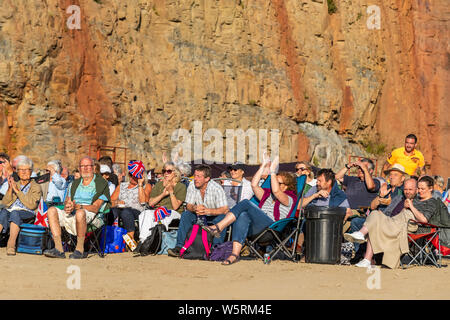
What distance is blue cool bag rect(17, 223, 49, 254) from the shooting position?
11.2m

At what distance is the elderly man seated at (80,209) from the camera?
1073 centimetres

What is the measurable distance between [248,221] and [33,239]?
3296 mm

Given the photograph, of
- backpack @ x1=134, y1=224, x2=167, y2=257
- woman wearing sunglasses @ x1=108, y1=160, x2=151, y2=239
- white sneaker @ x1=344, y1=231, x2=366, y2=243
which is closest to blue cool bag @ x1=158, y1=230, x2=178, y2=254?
backpack @ x1=134, y1=224, x2=167, y2=257

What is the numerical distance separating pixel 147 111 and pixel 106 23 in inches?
137

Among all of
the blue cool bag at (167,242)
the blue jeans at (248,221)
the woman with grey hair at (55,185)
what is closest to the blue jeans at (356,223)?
the blue jeans at (248,221)

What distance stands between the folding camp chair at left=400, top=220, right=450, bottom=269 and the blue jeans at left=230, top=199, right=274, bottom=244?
6.34ft

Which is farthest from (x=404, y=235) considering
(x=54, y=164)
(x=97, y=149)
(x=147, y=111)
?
(x=147, y=111)

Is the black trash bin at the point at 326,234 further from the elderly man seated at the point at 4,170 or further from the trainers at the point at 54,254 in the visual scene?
the elderly man seated at the point at 4,170

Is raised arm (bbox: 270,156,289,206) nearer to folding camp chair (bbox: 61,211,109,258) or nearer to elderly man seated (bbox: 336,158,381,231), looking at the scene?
elderly man seated (bbox: 336,158,381,231)

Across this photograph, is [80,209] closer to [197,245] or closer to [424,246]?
[197,245]

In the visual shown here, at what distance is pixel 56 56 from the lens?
962 inches

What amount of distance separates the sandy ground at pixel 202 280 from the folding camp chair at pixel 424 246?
221 millimetres

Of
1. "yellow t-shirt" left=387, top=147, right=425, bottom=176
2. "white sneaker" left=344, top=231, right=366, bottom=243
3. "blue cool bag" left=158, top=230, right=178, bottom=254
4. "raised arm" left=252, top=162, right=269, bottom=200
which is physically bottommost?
"blue cool bag" left=158, top=230, right=178, bottom=254

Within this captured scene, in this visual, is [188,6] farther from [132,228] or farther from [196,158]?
[132,228]
